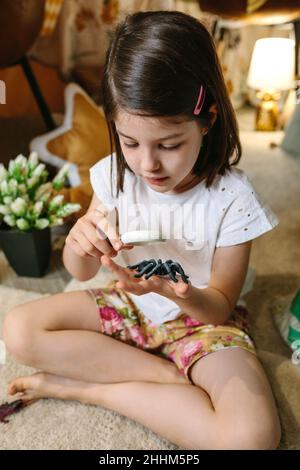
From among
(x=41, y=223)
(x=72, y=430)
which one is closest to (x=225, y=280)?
(x=72, y=430)

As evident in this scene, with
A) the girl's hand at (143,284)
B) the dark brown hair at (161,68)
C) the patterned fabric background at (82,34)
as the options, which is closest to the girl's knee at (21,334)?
the girl's hand at (143,284)

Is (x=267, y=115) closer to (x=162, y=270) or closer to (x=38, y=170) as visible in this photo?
(x=38, y=170)

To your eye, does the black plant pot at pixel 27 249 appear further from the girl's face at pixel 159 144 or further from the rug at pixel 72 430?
the girl's face at pixel 159 144

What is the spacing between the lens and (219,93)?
64cm

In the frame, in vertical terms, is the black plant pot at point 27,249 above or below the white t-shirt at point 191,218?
below

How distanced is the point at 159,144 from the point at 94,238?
6.2 inches

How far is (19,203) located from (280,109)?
165cm

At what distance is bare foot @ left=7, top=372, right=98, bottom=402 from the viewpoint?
77 centimetres

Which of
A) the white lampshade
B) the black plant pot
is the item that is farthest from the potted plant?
the white lampshade

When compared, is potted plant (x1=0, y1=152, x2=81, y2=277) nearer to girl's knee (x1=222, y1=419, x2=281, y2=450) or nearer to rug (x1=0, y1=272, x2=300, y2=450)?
rug (x1=0, y1=272, x2=300, y2=450)

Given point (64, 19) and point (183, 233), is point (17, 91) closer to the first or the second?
point (64, 19)

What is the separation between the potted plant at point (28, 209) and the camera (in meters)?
1.01

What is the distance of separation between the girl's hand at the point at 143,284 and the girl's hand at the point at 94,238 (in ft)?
0.10

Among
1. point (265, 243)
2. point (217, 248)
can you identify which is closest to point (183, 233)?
point (217, 248)
